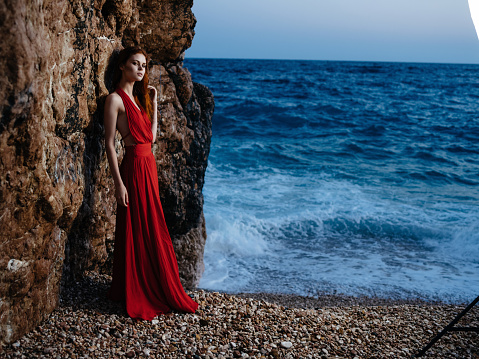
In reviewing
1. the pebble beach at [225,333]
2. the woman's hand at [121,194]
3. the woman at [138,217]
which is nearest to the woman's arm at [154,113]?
the woman at [138,217]

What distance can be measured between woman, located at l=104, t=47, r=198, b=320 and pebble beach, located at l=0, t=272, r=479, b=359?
0.55ft

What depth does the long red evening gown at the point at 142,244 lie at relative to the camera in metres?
3.75

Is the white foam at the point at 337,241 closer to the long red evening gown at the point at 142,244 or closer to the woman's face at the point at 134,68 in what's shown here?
the long red evening gown at the point at 142,244

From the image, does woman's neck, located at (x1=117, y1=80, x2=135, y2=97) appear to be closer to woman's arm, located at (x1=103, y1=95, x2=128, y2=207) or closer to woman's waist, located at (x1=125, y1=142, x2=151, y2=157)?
woman's arm, located at (x1=103, y1=95, x2=128, y2=207)

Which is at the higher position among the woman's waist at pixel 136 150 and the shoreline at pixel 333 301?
the woman's waist at pixel 136 150

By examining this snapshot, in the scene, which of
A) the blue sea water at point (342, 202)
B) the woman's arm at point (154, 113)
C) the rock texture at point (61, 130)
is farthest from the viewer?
the blue sea water at point (342, 202)

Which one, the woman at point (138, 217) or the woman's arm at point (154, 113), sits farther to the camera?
the woman's arm at point (154, 113)

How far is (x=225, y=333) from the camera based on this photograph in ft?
12.0

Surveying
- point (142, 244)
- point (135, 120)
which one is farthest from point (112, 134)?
point (142, 244)

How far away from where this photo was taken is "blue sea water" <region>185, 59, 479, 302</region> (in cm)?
656

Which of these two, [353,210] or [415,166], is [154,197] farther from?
[415,166]

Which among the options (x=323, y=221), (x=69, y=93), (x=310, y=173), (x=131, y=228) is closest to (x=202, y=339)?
(x=131, y=228)

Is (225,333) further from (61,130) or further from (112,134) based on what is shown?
(61,130)

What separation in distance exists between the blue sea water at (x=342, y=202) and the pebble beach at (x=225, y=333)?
1757 millimetres
